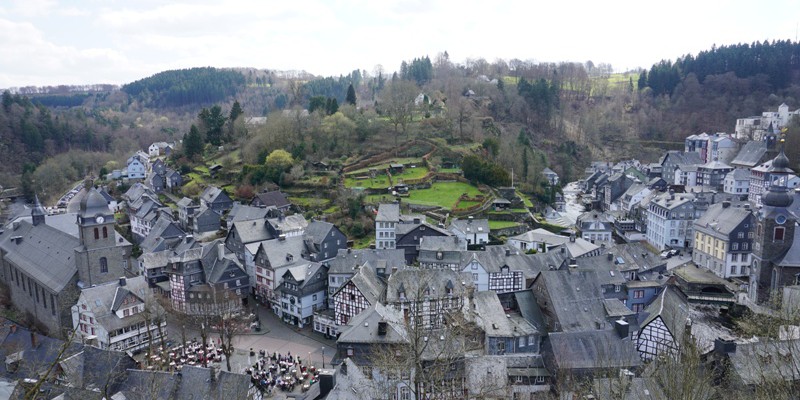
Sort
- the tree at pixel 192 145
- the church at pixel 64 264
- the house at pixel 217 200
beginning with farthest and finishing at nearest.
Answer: the tree at pixel 192 145 < the house at pixel 217 200 < the church at pixel 64 264

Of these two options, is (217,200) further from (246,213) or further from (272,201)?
(246,213)

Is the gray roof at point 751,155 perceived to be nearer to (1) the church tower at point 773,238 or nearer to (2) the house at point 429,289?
(1) the church tower at point 773,238

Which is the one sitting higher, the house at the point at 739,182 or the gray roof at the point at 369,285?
the house at the point at 739,182

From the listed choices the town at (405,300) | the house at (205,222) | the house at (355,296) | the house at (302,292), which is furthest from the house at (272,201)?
the house at (355,296)

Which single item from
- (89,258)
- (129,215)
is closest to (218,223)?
(129,215)

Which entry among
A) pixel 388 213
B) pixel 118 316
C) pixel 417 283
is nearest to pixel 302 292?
pixel 417 283

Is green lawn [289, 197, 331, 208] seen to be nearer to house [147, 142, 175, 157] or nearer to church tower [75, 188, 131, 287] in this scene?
church tower [75, 188, 131, 287]
